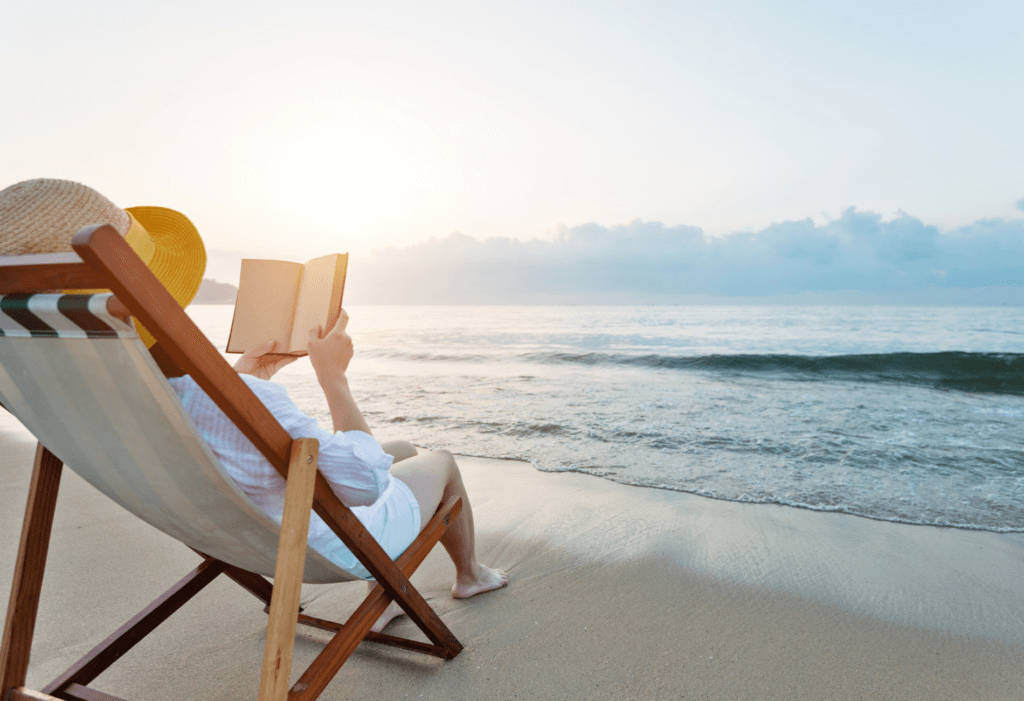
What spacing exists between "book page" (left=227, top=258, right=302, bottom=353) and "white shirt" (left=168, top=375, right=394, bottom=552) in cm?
52

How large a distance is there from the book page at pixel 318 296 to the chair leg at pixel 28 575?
73 cm

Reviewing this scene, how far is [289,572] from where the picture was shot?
3.72 ft

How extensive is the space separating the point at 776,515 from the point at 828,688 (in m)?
1.83

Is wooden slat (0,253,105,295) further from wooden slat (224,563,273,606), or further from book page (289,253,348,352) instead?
wooden slat (224,563,273,606)

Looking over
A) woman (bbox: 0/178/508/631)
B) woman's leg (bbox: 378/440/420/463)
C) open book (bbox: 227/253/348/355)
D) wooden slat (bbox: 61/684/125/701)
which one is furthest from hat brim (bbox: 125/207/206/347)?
wooden slat (bbox: 61/684/125/701)

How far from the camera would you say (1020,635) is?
2.25 m

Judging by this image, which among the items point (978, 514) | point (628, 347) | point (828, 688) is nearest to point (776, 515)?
point (978, 514)

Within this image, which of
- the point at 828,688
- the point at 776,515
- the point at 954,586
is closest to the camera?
the point at 828,688

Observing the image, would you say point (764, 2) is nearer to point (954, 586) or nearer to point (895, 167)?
point (954, 586)

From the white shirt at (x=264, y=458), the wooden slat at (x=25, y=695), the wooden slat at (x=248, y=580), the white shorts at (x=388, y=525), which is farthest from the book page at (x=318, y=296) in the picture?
the wooden slat at (x=25, y=695)

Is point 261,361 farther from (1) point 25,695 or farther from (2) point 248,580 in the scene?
(1) point 25,695

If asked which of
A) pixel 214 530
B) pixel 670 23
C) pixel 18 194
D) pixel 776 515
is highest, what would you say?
pixel 670 23

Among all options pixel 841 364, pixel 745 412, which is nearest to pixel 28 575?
pixel 745 412

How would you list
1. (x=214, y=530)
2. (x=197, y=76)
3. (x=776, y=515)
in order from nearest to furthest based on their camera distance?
(x=214, y=530), (x=776, y=515), (x=197, y=76)
